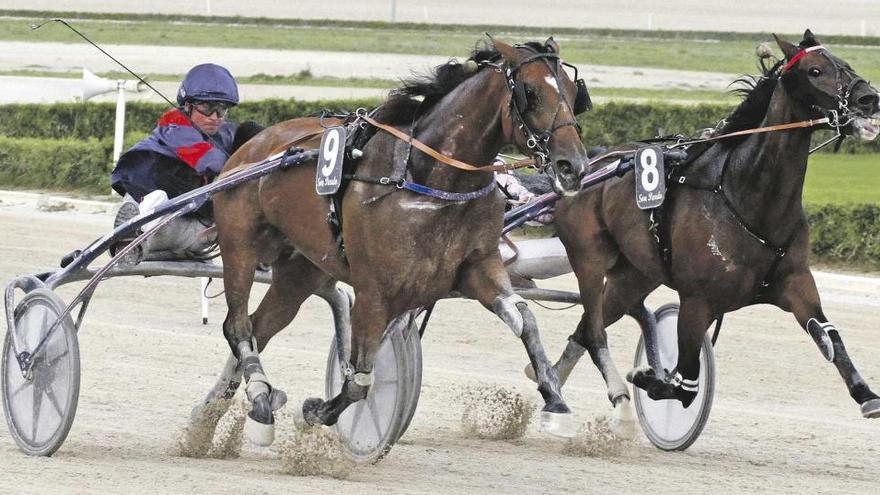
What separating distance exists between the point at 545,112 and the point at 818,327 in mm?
1438

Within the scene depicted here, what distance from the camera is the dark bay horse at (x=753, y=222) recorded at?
229 inches

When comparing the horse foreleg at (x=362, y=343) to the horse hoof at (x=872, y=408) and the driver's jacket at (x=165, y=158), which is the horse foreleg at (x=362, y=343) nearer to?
the driver's jacket at (x=165, y=158)

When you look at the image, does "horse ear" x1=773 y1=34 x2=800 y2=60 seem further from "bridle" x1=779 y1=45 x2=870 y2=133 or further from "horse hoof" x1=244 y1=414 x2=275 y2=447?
"horse hoof" x1=244 y1=414 x2=275 y2=447

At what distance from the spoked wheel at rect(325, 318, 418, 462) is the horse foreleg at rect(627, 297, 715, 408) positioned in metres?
0.96

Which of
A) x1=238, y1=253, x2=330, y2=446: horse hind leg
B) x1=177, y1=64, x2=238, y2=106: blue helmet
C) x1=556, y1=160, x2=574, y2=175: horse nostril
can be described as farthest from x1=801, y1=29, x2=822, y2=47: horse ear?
x1=177, y1=64, x2=238, y2=106: blue helmet

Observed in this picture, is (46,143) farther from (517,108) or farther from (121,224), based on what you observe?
(517,108)

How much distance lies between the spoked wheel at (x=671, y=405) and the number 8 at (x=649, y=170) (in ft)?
2.18

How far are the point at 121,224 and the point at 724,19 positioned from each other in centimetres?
2729

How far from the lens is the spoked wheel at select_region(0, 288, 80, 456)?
237 inches

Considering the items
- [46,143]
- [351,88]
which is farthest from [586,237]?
[351,88]

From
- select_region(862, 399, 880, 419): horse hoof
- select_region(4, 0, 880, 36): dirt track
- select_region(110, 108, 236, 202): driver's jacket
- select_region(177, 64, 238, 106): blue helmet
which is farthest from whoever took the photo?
select_region(4, 0, 880, 36): dirt track

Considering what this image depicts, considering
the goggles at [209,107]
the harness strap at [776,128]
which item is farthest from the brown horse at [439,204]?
the harness strap at [776,128]

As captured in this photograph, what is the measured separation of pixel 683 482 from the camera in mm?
5844

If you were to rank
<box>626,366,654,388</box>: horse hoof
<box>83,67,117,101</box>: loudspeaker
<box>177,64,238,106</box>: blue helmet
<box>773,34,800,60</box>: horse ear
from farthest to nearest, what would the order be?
<box>83,67,117,101</box>: loudspeaker
<box>177,64,238,106</box>: blue helmet
<box>626,366,654,388</box>: horse hoof
<box>773,34,800,60</box>: horse ear
